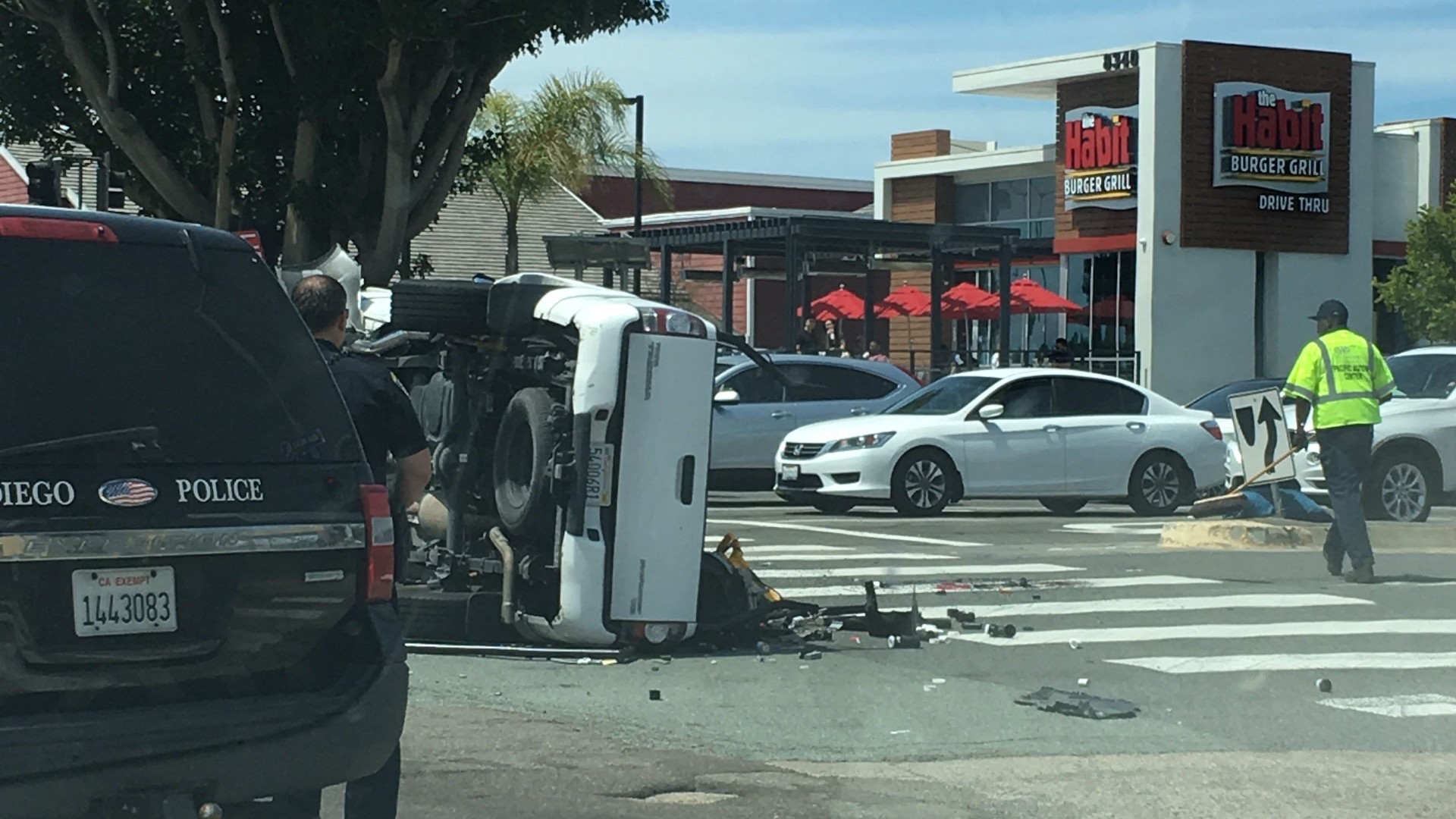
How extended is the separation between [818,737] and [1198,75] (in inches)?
1239

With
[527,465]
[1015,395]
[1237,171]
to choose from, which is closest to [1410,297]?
[1237,171]

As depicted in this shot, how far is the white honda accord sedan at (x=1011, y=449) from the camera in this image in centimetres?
1975

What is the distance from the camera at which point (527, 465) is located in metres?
10.3

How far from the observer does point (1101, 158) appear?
39.0 meters

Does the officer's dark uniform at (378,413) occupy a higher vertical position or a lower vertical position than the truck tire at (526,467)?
higher

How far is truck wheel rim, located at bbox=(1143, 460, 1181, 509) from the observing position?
67.5ft

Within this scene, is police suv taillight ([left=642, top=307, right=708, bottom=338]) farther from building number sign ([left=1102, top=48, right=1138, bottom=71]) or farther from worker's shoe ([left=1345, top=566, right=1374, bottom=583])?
building number sign ([left=1102, top=48, right=1138, bottom=71])

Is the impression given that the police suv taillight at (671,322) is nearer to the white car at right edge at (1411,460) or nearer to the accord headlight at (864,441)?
the accord headlight at (864,441)

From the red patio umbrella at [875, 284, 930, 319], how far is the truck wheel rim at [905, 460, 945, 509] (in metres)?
23.9

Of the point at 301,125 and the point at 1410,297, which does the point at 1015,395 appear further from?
the point at 1410,297

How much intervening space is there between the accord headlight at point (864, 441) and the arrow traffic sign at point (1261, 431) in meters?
3.66

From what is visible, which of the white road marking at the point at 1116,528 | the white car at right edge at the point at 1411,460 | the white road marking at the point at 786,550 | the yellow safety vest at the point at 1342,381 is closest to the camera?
the yellow safety vest at the point at 1342,381

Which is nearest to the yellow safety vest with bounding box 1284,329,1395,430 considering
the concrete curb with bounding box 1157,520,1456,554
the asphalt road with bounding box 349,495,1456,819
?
the asphalt road with bounding box 349,495,1456,819

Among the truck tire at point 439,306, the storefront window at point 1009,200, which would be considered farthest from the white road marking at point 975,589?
Result: the storefront window at point 1009,200
